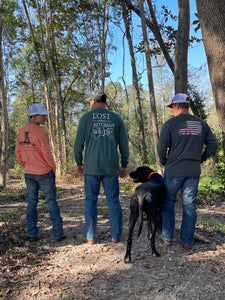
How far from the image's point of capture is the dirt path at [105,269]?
265cm

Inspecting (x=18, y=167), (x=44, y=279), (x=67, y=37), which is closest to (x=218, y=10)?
(x=44, y=279)

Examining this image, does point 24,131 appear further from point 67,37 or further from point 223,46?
point 67,37

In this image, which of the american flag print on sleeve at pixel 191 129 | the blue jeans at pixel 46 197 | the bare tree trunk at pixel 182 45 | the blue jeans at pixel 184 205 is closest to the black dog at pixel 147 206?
the blue jeans at pixel 184 205

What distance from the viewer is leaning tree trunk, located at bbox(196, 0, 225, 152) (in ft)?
13.4

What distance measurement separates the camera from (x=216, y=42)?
409 cm

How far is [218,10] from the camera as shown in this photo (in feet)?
13.4

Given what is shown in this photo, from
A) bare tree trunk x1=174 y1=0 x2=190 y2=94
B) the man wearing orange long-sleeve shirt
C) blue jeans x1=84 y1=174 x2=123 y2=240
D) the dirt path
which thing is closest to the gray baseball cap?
the man wearing orange long-sleeve shirt

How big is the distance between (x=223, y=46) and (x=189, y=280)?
339 centimetres

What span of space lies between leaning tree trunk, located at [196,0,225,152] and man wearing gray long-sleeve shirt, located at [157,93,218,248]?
94 cm

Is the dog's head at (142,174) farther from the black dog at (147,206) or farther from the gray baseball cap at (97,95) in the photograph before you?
the gray baseball cap at (97,95)

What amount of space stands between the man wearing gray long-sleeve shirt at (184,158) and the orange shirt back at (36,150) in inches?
63.8

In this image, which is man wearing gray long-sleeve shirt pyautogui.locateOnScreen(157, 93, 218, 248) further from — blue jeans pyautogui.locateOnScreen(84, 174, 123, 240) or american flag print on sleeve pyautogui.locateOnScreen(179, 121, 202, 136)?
blue jeans pyautogui.locateOnScreen(84, 174, 123, 240)

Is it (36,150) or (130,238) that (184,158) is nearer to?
(130,238)

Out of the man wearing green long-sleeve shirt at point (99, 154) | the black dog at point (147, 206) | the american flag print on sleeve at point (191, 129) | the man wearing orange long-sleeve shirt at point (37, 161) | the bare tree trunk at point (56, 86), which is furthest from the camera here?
the bare tree trunk at point (56, 86)
